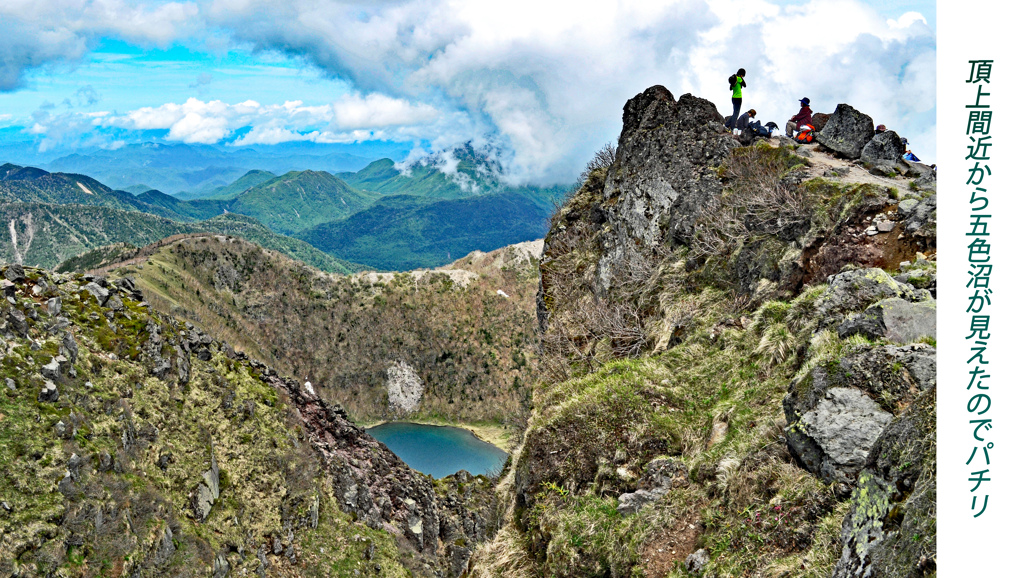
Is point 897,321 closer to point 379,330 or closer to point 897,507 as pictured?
point 897,507

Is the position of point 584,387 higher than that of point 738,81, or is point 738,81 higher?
point 738,81

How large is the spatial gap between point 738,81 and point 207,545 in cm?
3418

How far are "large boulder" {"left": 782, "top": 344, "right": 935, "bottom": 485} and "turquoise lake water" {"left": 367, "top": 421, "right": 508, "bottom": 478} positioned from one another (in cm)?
8375

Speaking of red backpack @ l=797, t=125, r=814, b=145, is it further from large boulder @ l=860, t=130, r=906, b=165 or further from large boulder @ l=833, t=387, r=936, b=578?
large boulder @ l=833, t=387, r=936, b=578

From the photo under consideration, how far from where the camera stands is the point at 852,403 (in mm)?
7402

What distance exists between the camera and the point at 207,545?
87.4ft

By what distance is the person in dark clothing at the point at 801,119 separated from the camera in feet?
94.2

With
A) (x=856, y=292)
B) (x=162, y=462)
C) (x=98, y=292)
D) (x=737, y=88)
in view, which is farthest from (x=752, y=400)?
(x=98, y=292)

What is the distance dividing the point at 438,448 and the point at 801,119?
92370 millimetres

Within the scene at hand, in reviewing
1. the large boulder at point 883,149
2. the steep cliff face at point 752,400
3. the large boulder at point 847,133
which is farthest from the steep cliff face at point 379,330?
the steep cliff face at point 752,400

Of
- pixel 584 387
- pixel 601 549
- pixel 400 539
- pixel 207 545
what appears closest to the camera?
pixel 601 549

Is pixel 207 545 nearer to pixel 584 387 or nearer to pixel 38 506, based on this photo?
pixel 38 506

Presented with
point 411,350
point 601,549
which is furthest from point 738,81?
point 411,350

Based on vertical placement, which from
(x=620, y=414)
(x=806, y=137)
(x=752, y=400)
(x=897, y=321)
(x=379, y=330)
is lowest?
(x=620, y=414)
